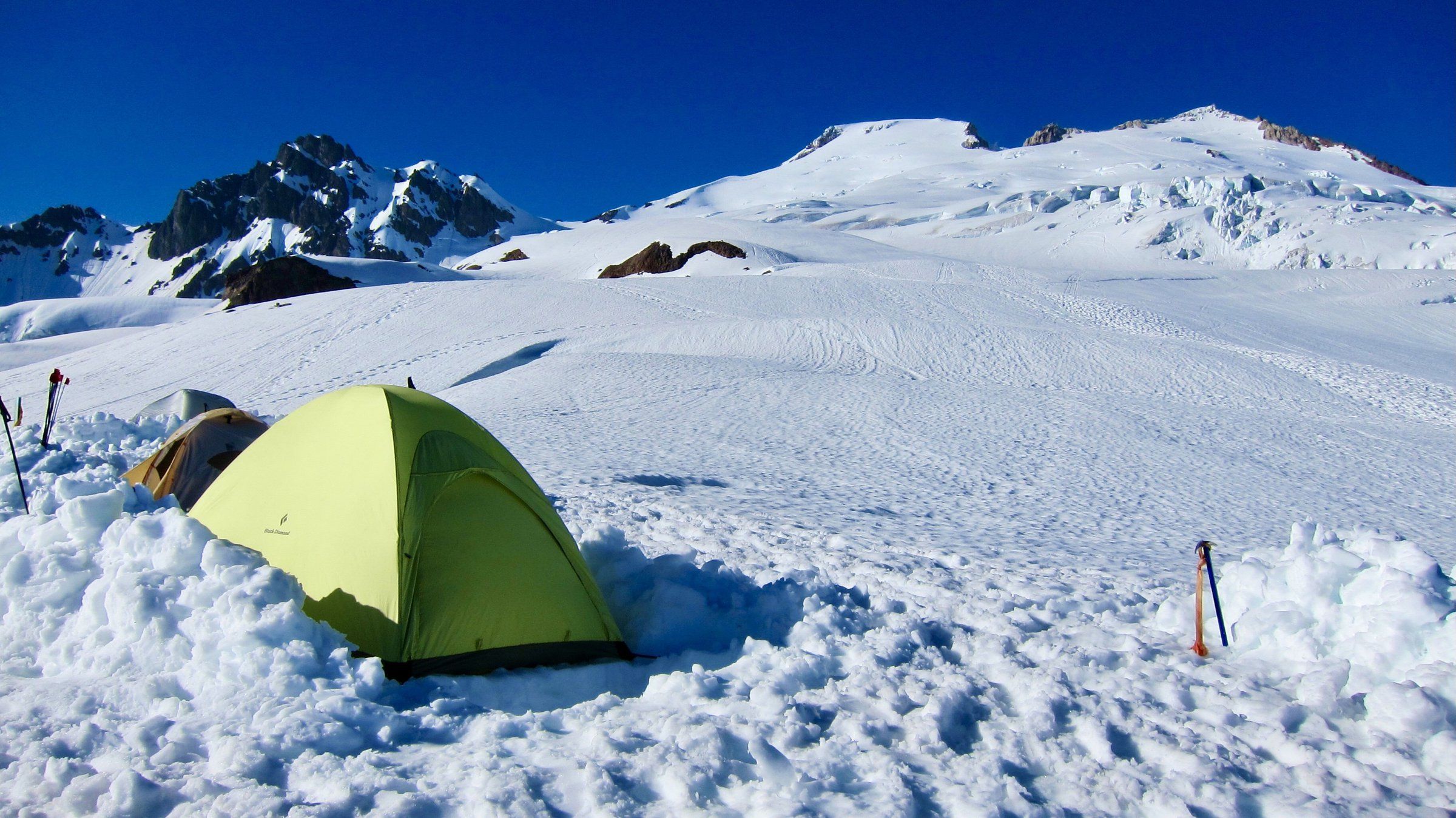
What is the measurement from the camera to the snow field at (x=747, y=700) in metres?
2.96

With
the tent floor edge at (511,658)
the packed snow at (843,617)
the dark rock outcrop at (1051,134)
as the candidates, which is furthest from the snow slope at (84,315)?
the dark rock outcrop at (1051,134)

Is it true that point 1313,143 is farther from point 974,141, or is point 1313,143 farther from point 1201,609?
point 1201,609

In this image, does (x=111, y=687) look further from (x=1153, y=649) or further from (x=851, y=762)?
(x=1153, y=649)

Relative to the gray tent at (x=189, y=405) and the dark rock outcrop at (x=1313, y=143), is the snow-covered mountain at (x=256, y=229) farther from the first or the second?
the gray tent at (x=189, y=405)

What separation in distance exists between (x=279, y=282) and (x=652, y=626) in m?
43.2

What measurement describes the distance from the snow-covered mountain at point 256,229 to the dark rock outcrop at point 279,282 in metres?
104

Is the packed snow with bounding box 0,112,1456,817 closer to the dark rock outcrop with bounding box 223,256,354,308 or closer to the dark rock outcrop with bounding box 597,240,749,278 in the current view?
the dark rock outcrop with bounding box 223,256,354,308

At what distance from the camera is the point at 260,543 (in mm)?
4559

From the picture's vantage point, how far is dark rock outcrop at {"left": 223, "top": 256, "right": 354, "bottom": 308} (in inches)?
1574

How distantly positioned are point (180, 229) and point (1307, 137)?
619ft

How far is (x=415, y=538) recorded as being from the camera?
4227 mm

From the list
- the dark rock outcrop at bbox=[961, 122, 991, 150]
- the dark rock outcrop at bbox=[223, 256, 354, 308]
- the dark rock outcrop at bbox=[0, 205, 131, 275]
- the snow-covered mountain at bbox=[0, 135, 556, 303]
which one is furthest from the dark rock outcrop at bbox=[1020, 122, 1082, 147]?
the dark rock outcrop at bbox=[0, 205, 131, 275]

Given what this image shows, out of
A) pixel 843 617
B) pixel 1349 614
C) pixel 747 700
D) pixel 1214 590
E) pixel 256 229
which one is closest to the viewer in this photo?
pixel 747 700

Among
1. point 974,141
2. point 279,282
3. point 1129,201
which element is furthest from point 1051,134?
point 279,282
